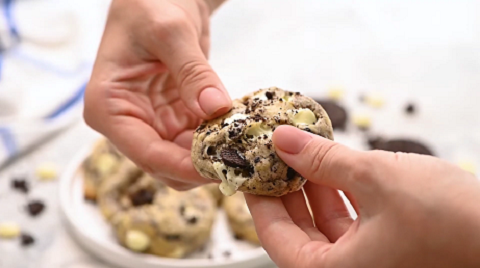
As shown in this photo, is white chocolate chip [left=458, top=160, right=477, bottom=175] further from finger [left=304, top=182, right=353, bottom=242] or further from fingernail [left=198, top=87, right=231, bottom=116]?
fingernail [left=198, top=87, right=231, bottom=116]

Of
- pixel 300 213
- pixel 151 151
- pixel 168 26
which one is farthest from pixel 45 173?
pixel 300 213

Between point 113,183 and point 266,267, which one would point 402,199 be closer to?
point 266,267

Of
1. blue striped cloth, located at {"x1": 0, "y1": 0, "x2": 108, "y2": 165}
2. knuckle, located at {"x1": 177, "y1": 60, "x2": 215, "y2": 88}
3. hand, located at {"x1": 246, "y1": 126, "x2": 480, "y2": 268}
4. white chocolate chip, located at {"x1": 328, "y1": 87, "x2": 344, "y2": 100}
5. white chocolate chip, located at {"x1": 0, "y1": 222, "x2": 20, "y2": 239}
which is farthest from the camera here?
white chocolate chip, located at {"x1": 328, "y1": 87, "x2": 344, "y2": 100}

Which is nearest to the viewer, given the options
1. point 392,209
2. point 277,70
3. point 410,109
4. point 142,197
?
point 392,209

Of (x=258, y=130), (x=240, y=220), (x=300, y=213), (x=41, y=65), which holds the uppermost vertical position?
(x=258, y=130)

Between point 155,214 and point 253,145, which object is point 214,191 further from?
point 253,145

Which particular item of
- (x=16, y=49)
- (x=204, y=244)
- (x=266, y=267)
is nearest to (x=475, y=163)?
(x=266, y=267)

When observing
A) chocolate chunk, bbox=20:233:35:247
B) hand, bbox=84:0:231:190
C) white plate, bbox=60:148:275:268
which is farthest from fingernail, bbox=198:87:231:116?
chocolate chunk, bbox=20:233:35:247
